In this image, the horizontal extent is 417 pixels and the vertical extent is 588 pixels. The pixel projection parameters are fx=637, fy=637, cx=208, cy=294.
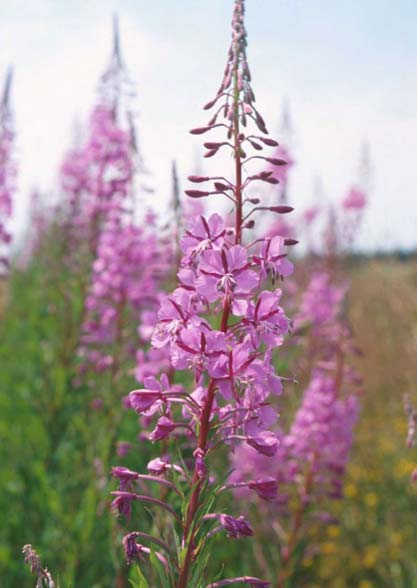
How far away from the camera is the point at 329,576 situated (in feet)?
17.7

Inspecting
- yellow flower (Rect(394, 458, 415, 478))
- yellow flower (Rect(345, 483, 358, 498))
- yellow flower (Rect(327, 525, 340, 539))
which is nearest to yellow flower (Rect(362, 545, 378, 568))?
yellow flower (Rect(327, 525, 340, 539))

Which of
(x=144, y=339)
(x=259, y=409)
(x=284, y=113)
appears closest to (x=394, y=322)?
(x=284, y=113)

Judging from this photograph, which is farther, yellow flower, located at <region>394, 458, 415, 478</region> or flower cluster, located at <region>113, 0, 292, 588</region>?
yellow flower, located at <region>394, 458, 415, 478</region>

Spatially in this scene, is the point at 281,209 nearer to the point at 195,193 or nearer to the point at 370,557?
the point at 195,193

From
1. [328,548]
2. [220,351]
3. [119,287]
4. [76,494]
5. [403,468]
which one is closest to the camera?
[220,351]

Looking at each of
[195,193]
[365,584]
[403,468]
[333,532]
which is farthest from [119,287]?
[403,468]

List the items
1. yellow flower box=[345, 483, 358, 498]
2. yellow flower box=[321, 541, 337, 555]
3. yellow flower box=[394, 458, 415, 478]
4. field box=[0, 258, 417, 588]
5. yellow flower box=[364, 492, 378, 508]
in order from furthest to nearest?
yellow flower box=[394, 458, 415, 478] < yellow flower box=[345, 483, 358, 498] < yellow flower box=[364, 492, 378, 508] < yellow flower box=[321, 541, 337, 555] < field box=[0, 258, 417, 588]

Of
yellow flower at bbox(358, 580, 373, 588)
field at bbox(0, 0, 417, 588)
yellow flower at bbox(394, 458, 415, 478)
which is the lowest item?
yellow flower at bbox(358, 580, 373, 588)

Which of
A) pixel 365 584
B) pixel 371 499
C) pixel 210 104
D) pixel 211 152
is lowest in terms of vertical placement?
pixel 365 584

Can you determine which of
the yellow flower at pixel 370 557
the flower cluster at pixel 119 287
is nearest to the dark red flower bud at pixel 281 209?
the flower cluster at pixel 119 287

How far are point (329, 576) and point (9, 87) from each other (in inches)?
192

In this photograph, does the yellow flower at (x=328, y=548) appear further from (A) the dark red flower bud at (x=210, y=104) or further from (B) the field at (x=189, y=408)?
(A) the dark red flower bud at (x=210, y=104)

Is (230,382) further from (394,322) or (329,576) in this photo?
(394,322)

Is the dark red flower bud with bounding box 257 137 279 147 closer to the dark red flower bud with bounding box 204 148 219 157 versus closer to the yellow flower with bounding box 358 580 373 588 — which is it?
the dark red flower bud with bounding box 204 148 219 157
